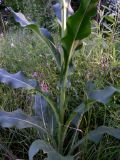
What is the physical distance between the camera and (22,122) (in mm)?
2205

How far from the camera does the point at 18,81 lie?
2.24 meters

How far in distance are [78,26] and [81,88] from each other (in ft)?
2.48

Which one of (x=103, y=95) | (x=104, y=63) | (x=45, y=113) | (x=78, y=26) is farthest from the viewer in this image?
(x=104, y=63)

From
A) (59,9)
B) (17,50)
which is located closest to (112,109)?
(59,9)

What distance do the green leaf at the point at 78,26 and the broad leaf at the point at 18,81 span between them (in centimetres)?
29

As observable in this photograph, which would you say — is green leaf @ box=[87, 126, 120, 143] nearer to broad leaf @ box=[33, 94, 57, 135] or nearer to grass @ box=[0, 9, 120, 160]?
grass @ box=[0, 9, 120, 160]

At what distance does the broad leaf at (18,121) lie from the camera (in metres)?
2.17

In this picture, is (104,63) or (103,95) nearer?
(103,95)

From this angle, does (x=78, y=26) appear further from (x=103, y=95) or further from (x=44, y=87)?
(x=44, y=87)

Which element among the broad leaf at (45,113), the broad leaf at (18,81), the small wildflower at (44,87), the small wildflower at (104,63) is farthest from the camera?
the small wildflower at (104,63)

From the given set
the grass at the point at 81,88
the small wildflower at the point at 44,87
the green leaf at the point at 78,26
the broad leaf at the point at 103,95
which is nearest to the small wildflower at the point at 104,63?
the grass at the point at 81,88

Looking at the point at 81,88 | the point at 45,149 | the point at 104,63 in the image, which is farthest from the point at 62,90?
the point at 104,63

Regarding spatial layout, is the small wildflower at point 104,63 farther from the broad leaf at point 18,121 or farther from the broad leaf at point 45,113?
the broad leaf at point 18,121

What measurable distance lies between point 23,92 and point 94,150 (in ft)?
2.87
